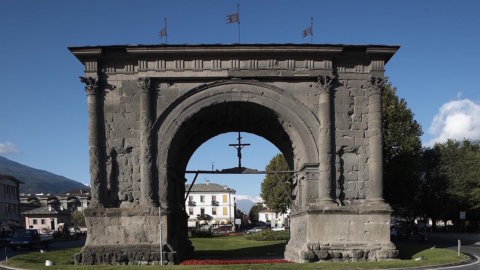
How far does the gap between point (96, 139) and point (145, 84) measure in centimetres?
303

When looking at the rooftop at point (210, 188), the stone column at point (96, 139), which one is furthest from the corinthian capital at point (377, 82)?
the rooftop at point (210, 188)

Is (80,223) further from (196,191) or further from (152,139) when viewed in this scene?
(152,139)

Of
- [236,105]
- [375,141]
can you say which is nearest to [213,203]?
[236,105]

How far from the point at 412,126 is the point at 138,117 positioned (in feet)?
86.0

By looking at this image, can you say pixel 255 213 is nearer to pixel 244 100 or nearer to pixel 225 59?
pixel 244 100

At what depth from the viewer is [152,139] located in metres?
19.5

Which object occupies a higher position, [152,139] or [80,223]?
[152,139]

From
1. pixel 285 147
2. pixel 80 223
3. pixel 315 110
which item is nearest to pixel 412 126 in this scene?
pixel 285 147

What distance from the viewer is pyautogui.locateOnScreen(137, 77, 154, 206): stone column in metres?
19.1

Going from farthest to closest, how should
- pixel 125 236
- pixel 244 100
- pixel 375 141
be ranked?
pixel 244 100 → pixel 375 141 → pixel 125 236

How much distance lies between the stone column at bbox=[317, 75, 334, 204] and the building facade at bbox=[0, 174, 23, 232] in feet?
224

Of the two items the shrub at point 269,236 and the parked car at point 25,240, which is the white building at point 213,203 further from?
the parked car at point 25,240

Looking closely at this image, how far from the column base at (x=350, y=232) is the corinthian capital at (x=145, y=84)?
8187mm

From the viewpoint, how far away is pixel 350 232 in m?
19.0
